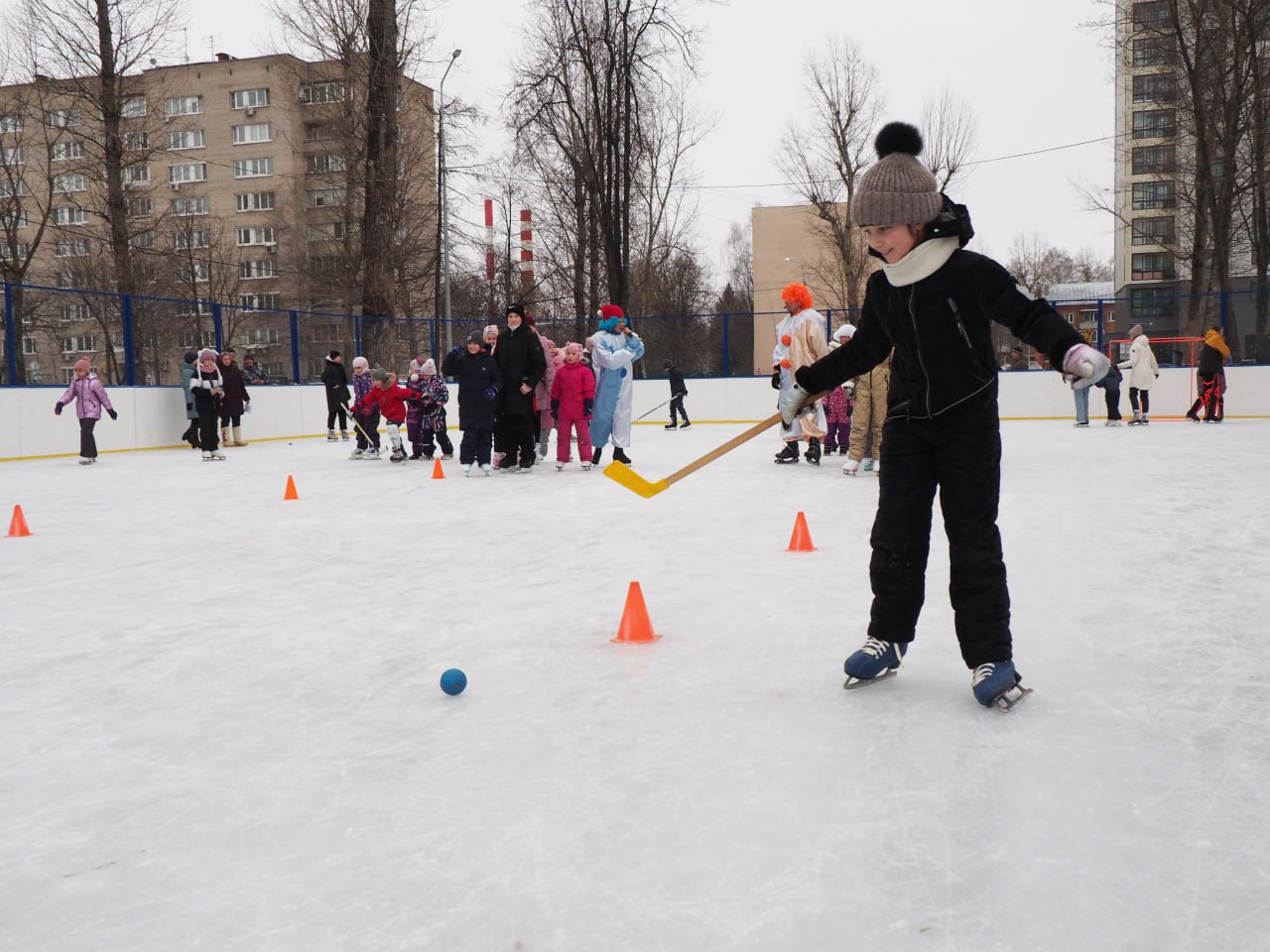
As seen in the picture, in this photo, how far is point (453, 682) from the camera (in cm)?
327

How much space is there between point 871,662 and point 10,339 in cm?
1439

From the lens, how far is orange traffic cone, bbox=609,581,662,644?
13.0 ft

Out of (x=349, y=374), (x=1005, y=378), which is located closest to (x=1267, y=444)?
(x=1005, y=378)

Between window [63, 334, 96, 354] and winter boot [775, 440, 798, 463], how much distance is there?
1154cm

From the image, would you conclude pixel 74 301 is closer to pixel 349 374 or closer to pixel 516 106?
pixel 349 374

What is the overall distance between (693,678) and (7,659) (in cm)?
263

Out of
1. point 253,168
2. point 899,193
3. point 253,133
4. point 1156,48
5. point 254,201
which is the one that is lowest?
point 899,193

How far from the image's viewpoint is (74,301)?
55.0ft

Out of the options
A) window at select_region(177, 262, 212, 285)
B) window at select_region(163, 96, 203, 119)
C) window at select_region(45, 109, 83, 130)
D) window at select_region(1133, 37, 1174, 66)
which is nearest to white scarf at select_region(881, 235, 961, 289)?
window at select_region(45, 109, 83, 130)

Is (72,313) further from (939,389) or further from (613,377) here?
(939,389)

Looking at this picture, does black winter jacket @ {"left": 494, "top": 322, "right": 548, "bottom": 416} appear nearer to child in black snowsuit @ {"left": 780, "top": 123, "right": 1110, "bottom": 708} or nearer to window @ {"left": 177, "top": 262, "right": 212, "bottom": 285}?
child in black snowsuit @ {"left": 780, "top": 123, "right": 1110, "bottom": 708}

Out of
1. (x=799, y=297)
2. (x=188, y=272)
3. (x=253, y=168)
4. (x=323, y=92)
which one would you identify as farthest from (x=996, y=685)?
(x=253, y=168)

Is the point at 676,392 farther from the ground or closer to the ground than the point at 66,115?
closer to the ground

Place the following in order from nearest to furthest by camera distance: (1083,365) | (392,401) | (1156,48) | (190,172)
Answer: (1083,365) → (392,401) → (1156,48) → (190,172)
